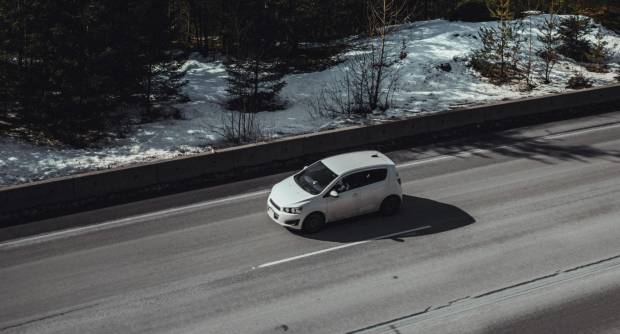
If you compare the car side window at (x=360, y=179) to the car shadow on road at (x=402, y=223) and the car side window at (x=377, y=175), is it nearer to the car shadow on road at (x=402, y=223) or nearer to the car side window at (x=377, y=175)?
the car side window at (x=377, y=175)

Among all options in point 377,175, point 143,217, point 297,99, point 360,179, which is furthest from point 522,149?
point 143,217

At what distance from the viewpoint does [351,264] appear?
1182cm

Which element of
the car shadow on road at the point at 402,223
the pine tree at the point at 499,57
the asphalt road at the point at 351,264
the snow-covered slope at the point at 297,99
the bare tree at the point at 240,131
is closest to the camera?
the asphalt road at the point at 351,264

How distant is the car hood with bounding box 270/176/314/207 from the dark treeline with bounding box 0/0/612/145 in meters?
8.24

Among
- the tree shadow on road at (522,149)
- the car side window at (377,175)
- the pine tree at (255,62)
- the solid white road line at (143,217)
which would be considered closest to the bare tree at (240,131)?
the pine tree at (255,62)

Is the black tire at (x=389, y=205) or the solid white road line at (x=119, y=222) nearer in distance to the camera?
the solid white road line at (x=119, y=222)

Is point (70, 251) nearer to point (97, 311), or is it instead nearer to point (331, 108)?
point (97, 311)

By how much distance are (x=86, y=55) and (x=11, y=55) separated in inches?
97.1

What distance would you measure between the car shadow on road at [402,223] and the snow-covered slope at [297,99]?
669 centimetres

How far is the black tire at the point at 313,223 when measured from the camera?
13.2 m

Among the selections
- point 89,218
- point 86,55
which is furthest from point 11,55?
point 89,218

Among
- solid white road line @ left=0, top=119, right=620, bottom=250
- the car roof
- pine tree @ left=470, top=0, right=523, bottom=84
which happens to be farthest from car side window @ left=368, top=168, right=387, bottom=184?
pine tree @ left=470, top=0, right=523, bottom=84

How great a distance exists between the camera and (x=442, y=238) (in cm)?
1270

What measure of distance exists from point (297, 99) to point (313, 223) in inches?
430
